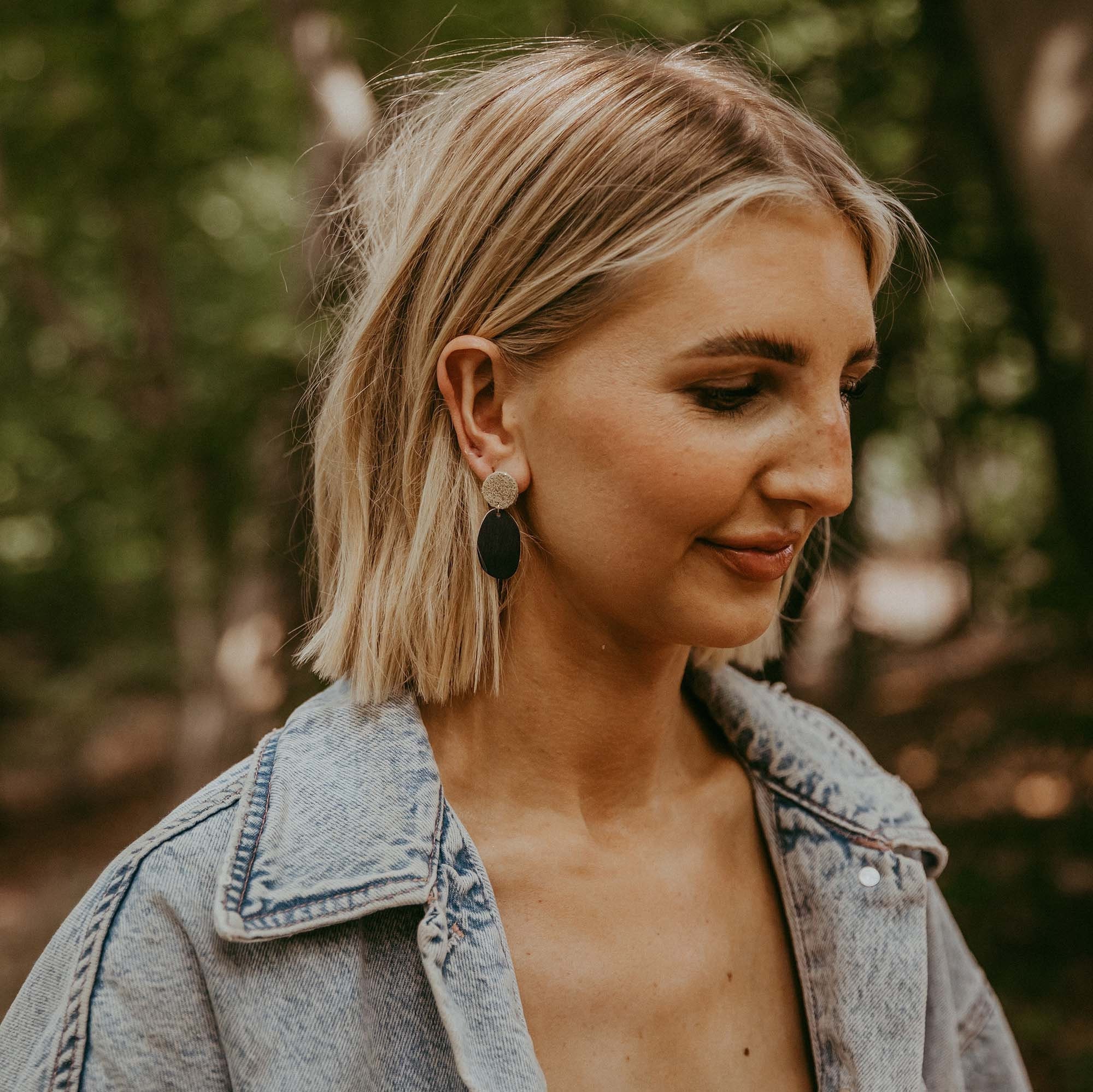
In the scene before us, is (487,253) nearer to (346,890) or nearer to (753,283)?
(753,283)

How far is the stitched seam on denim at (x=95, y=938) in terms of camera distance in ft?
4.49

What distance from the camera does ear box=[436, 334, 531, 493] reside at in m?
1.62

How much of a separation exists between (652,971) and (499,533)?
28.3 inches

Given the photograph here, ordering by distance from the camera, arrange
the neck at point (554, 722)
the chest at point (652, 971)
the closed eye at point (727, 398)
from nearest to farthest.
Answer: the closed eye at point (727, 398) < the chest at point (652, 971) < the neck at point (554, 722)

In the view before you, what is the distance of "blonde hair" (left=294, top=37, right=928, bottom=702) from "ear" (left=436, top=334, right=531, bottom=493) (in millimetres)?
30

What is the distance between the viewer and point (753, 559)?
60.3 inches

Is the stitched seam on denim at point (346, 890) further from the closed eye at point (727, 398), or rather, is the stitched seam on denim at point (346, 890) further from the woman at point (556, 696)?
the closed eye at point (727, 398)

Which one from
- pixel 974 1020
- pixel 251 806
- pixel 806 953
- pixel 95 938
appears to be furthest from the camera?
pixel 974 1020

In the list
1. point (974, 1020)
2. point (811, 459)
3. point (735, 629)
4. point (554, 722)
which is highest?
point (811, 459)

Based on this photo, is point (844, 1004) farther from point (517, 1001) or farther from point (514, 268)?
point (514, 268)

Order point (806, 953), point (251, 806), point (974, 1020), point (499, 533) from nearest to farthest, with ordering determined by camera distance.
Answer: point (251, 806)
point (499, 533)
point (806, 953)
point (974, 1020)

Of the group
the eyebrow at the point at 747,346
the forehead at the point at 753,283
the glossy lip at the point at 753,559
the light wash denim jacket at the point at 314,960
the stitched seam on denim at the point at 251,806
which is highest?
the forehead at the point at 753,283

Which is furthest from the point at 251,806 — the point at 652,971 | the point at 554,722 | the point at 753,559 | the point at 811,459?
the point at 811,459

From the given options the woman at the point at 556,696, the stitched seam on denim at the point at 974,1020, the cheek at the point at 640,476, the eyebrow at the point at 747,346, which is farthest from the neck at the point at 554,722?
the stitched seam on denim at the point at 974,1020
